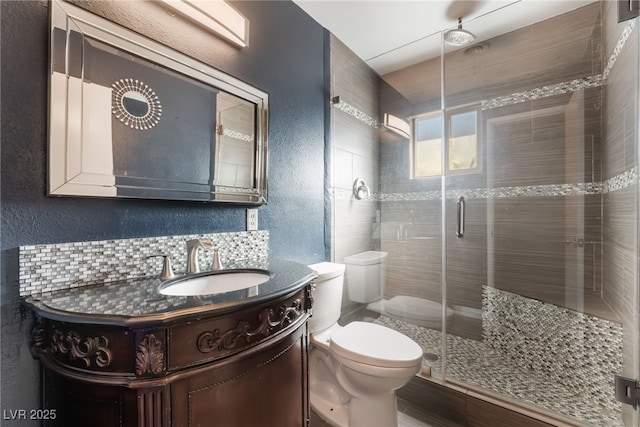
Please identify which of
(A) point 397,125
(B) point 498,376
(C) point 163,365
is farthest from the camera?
(A) point 397,125

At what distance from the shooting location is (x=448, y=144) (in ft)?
7.74

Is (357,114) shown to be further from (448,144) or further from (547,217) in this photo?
(547,217)

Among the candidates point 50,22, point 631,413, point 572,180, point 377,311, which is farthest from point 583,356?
point 50,22

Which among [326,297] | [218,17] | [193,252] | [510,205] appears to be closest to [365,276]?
[326,297]

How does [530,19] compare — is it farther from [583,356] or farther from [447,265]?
[583,356]

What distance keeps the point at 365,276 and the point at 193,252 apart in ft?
5.28

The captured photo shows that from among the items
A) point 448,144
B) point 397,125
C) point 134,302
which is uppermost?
point 397,125

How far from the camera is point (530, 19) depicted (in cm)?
194

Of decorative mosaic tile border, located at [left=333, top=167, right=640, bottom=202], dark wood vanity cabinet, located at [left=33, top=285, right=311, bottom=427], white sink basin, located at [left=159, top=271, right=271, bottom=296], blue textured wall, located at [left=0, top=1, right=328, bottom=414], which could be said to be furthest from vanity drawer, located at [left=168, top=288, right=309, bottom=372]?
decorative mosaic tile border, located at [left=333, top=167, right=640, bottom=202]

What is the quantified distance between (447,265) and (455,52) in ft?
5.76

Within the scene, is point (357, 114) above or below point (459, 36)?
below

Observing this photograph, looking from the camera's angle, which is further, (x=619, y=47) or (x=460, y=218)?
(x=460, y=218)

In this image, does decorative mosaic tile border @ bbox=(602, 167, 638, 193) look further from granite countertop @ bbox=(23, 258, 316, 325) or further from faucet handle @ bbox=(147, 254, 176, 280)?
faucet handle @ bbox=(147, 254, 176, 280)

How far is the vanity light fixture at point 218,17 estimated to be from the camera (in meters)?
1.16
